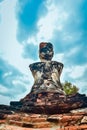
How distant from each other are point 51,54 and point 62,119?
1217cm

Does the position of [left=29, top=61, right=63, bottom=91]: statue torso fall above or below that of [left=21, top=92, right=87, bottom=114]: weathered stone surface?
above

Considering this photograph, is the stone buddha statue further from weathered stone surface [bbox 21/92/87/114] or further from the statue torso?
weathered stone surface [bbox 21/92/87/114]

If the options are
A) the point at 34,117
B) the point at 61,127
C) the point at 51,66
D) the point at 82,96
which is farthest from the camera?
the point at 51,66

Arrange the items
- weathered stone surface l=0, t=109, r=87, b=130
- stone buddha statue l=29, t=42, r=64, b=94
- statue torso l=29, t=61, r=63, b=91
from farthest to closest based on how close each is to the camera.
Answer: statue torso l=29, t=61, r=63, b=91
stone buddha statue l=29, t=42, r=64, b=94
weathered stone surface l=0, t=109, r=87, b=130

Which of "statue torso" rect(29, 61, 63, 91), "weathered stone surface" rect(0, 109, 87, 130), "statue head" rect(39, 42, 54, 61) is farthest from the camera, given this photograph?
"statue head" rect(39, 42, 54, 61)

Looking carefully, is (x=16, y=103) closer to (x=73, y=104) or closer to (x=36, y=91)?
(x=36, y=91)

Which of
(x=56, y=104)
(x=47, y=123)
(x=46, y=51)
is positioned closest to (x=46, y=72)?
(x=46, y=51)

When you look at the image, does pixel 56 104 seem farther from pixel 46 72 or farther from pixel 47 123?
pixel 46 72

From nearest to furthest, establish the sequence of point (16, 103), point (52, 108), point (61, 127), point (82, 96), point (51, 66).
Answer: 1. point (61, 127)
2. point (52, 108)
3. point (82, 96)
4. point (16, 103)
5. point (51, 66)

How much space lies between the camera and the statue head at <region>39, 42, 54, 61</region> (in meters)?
27.5

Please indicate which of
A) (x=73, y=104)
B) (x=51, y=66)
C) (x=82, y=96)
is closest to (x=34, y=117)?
(x=73, y=104)

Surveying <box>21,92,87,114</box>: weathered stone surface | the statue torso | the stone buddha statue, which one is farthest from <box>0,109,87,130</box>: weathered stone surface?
the statue torso

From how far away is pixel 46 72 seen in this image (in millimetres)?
26625

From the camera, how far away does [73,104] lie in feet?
67.8
